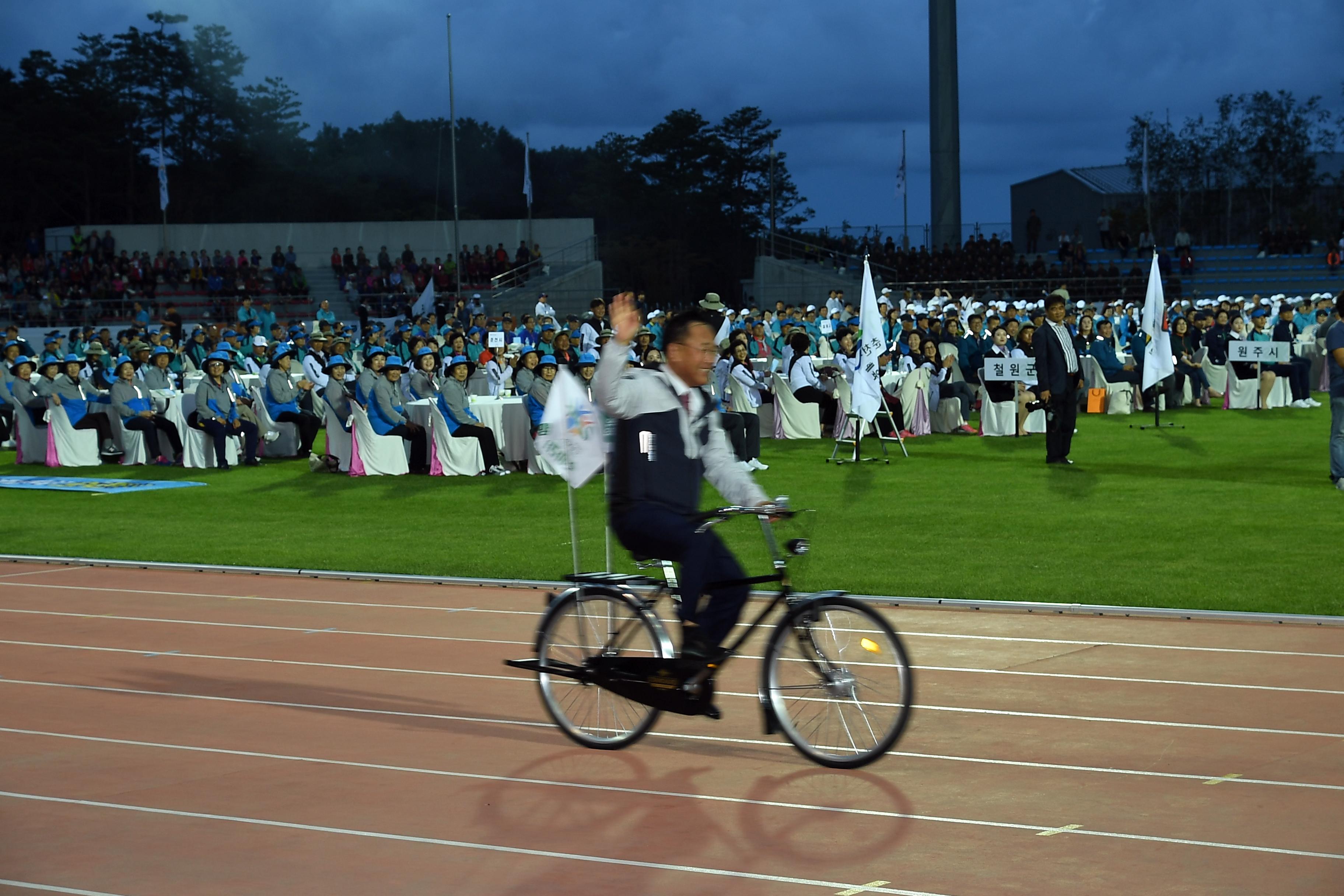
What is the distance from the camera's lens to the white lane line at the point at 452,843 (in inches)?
177

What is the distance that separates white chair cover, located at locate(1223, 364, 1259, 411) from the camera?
24.7 meters

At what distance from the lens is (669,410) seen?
5.93 meters

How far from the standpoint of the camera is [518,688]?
7.37 meters

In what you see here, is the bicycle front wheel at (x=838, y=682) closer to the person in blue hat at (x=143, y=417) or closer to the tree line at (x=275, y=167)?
the person in blue hat at (x=143, y=417)

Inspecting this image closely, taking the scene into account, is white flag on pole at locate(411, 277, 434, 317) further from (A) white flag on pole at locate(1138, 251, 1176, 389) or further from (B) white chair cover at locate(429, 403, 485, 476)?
(A) white flag on pole at locate(1138, 251, 1176, 389)

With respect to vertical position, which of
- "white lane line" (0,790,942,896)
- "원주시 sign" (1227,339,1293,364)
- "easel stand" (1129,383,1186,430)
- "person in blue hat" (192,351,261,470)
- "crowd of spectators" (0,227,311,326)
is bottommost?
"white lane line" (0,790,942,896)

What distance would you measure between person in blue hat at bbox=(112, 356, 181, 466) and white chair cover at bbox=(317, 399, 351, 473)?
3118 millimetres

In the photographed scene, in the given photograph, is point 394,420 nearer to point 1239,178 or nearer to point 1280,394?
point 1280,394

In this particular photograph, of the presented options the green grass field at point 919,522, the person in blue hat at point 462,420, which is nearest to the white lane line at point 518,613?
the green grass field at point 919,522

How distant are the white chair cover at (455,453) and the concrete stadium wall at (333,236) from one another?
104ft

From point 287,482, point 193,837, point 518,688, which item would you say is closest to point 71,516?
point 287,482

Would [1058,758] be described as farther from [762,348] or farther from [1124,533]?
[762,348]

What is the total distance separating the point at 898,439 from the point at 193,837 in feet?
48.6

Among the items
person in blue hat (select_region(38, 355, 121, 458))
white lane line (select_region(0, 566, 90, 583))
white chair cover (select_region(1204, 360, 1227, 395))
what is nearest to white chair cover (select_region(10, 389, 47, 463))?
person in blue hat (select_region(38, 355, 121, 458))
